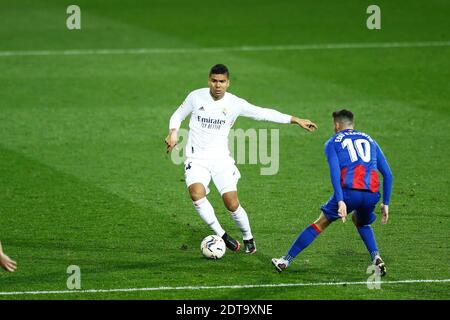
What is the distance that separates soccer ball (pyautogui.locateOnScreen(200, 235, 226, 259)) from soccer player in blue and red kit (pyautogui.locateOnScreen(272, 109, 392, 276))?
36.5 inches

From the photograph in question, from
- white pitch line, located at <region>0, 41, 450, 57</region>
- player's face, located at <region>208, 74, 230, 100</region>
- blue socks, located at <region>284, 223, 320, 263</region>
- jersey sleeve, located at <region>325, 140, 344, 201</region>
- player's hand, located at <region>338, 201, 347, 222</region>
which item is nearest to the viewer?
player's hand, located at <region>338, 201, 347, 222</region>

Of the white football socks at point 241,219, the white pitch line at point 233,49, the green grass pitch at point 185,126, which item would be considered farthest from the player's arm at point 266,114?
the white pitch line at point 233,49

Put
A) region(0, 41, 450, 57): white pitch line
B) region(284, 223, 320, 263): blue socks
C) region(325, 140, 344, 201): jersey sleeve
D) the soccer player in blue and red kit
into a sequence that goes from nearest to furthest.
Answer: region(325, 140, 344, 201): jersey sleeve
the soccer player in blue and red kit
region(284, 223, 320, 263): blue socks
region(0, 41, 450, 57): white pitch line

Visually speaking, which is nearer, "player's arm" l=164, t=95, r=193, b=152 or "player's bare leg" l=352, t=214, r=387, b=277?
"player's bare leg" l=352, t=214, r=387, b=277

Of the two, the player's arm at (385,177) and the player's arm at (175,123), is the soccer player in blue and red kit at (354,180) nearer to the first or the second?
the player's arm at (385,177)

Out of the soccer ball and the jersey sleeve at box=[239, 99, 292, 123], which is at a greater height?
the jersey sleeve at box=[239, 99, 292, 123]

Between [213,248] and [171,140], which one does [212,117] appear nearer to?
[171,140]

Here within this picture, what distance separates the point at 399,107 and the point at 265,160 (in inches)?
182

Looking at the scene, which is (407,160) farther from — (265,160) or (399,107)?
(399,107)

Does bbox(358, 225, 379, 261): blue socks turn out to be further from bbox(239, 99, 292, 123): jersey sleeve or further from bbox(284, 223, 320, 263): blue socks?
bbox(239, 99, 292, 123): jersey sleeve

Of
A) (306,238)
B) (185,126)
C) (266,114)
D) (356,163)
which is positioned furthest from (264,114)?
(185,126)

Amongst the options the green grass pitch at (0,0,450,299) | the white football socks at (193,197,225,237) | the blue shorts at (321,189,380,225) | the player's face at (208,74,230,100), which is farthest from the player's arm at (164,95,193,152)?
the blue shorts at (321,189,380,225)

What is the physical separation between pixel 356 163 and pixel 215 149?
202 cm

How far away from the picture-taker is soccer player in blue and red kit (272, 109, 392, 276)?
11008 mm
